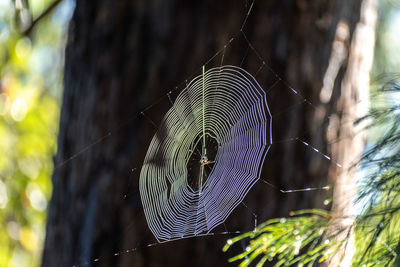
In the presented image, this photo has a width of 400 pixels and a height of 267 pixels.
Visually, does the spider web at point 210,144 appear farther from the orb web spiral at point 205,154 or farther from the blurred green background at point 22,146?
the blurred green background at point 22,146

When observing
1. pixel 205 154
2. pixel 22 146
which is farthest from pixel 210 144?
pixel 22 146

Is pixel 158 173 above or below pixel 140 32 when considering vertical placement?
below

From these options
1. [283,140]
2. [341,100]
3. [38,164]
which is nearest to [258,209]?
[283,140]

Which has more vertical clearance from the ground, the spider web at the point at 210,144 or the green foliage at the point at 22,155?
the green foliage at the point at 22,155

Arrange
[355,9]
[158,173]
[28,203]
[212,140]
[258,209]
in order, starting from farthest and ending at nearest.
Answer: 1. [28,203]
2. [212,140]
3. [158,173]
4. [355,9]
5. [258,209]

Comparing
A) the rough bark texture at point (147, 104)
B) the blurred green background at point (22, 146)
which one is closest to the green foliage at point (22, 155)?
the blurred green background at point (22, 146)

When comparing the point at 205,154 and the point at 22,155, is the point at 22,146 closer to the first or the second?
the point at 22,155

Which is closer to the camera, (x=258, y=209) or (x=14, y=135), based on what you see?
(x=258, y=209)

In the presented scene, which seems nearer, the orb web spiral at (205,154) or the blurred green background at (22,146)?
the orb web spiral at (205,154)

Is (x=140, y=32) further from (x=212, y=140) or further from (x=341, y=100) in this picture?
(x=341, y=100)
